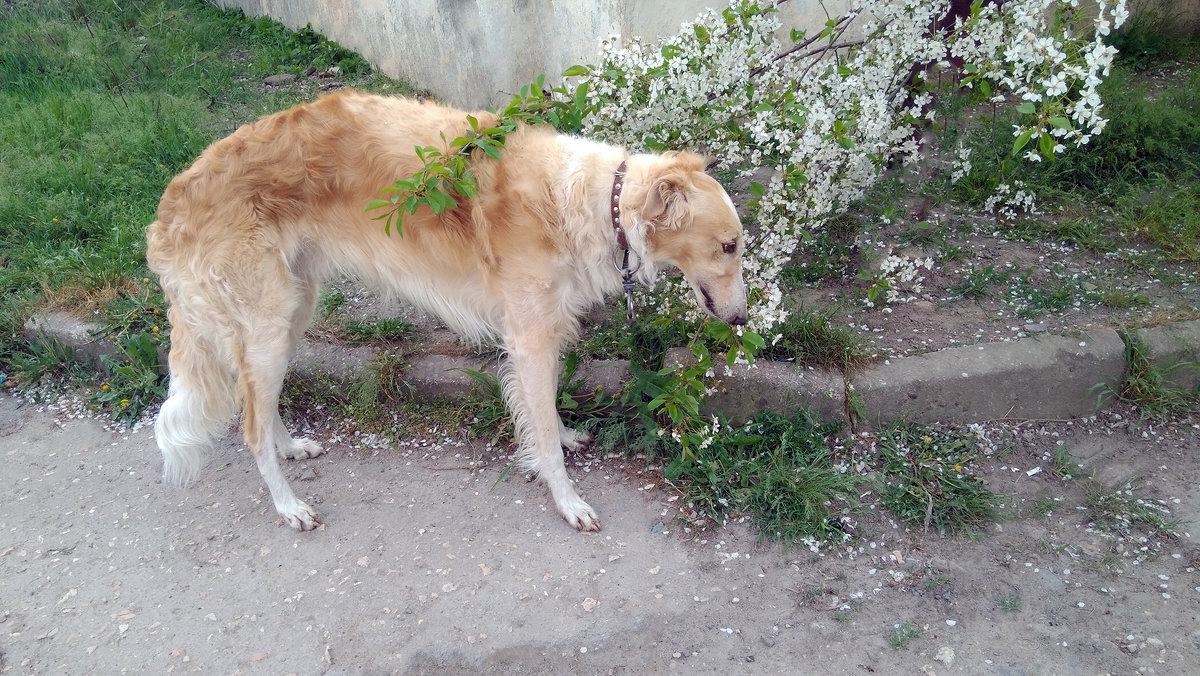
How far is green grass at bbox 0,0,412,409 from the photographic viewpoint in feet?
14.9

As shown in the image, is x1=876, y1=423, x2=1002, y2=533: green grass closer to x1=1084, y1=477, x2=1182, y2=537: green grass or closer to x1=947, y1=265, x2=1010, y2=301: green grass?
x1=1084, y1=477, x2=1182, y2=537: green grass

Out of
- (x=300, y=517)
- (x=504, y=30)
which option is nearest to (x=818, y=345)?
(x=300, y=517)

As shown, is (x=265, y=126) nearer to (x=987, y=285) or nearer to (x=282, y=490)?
(x=282, y=490)

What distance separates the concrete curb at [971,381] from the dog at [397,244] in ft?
1.90

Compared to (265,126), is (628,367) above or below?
below

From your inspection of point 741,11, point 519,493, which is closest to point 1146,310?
point 741,11

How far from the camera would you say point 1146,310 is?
371cm

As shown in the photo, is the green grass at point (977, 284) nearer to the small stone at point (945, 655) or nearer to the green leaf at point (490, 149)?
the small stone at point (945, 655)

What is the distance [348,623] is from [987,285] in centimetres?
349

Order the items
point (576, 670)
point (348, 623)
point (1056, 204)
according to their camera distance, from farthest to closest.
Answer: point (1056, 204) < point (348, 623) < point (576, 670)

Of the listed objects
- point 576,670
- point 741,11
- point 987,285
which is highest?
point 741,11

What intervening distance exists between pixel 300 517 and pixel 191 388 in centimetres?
71

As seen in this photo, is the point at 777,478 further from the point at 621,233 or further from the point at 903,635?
the point at 621,233

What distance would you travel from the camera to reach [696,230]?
2967mm
